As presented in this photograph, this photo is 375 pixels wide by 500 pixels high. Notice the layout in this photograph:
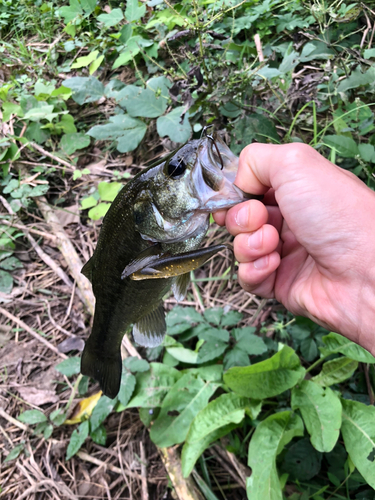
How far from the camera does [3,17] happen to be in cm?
500

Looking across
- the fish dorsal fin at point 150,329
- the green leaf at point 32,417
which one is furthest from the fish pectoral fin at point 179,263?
the green leaf at point 32,417

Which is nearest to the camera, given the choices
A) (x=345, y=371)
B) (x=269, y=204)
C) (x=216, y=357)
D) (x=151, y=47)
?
(x=269, y=204)

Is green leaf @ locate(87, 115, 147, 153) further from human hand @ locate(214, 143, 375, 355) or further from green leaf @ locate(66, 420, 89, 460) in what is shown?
green leaf @ locate(66, 420, 89, 460)

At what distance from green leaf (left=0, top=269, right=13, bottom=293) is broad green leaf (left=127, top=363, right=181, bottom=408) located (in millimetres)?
1656

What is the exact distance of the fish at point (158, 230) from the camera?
133 centimetres

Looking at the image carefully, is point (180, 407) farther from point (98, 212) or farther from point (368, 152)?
Answer: point (368, 152)

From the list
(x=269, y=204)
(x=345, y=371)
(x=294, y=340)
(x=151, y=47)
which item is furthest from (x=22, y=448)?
(x=151, y=47)

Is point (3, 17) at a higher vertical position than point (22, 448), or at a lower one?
higher

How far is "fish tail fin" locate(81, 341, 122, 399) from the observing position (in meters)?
1.99

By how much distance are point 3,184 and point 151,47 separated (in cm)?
212

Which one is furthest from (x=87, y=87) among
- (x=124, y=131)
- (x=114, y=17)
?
(x=124, y=131)

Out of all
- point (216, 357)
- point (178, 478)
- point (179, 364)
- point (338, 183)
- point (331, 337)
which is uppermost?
point (338, 183)

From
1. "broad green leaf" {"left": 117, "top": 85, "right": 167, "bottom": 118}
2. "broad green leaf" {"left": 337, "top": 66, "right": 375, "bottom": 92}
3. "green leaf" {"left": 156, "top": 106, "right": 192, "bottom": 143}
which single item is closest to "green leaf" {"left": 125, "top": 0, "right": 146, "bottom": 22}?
"broad green leaf" {"left": 117, "top": 85, "right": 167, "bottom": 118}

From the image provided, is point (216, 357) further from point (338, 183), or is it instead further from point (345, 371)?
point (338, 183)
